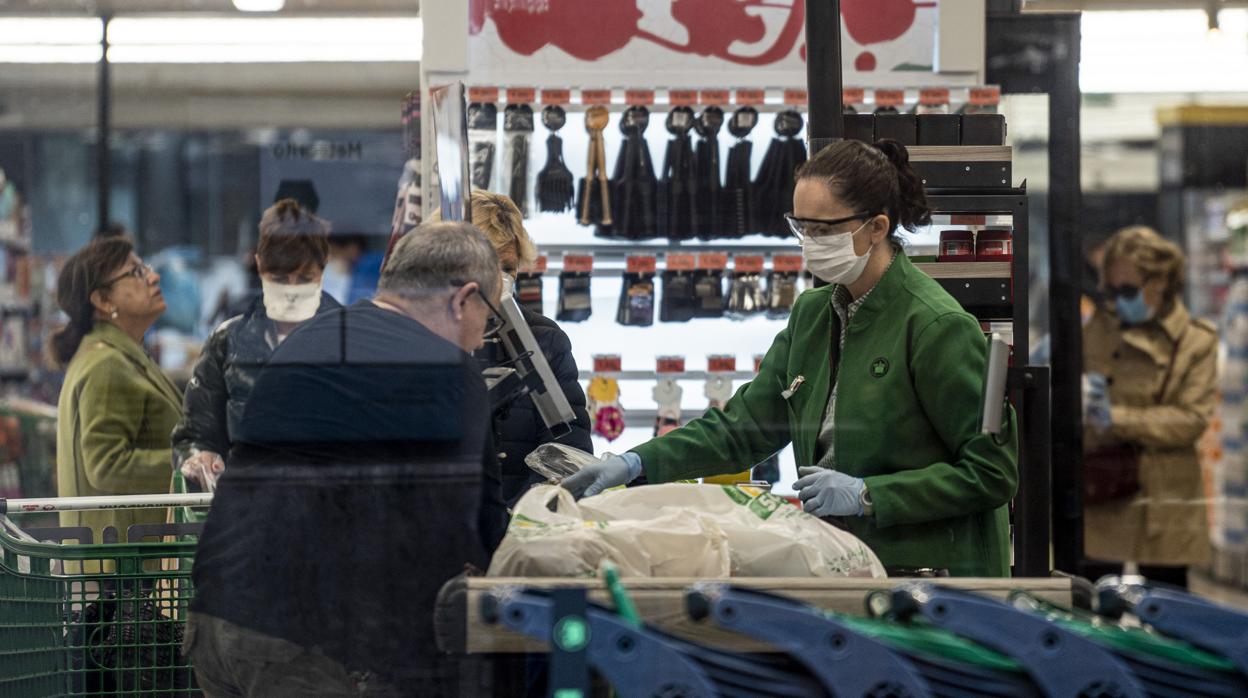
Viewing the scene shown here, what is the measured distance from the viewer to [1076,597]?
2010 mm

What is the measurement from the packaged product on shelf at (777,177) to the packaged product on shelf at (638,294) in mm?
475

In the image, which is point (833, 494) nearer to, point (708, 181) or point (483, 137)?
point (483, 137)

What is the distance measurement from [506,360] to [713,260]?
2.71 m

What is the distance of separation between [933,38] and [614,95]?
1218 mm

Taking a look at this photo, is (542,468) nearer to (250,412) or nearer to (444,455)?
(444,455)

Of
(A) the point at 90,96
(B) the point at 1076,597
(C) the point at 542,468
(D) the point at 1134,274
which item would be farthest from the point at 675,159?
(B) the point at 1076,597

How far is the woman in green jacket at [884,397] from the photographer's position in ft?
8.16

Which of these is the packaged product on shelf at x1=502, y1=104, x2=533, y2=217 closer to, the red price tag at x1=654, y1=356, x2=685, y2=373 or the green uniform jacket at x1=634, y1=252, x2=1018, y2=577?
the red price tag at x1=654, y1=356, x2=685, y2=373

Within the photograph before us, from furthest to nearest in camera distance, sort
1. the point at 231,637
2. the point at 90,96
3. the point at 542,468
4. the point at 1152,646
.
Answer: the point at 90,96 < the point at 542,468 < the point at 231,637 < the point at 1152,646

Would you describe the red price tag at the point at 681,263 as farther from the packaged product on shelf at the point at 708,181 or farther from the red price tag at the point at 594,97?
the red price tag at the point at 594,97

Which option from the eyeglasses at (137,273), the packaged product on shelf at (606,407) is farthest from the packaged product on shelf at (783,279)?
the eyeglasses at (137,273)

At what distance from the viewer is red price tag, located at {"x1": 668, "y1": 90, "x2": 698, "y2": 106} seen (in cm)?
540

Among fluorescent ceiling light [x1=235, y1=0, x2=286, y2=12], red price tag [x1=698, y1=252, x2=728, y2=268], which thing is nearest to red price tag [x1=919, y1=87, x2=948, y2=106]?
red price tag [x1=698, y1=252, x2=728, y2=268]

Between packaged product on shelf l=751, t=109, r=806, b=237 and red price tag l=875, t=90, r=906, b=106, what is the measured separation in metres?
0.31
